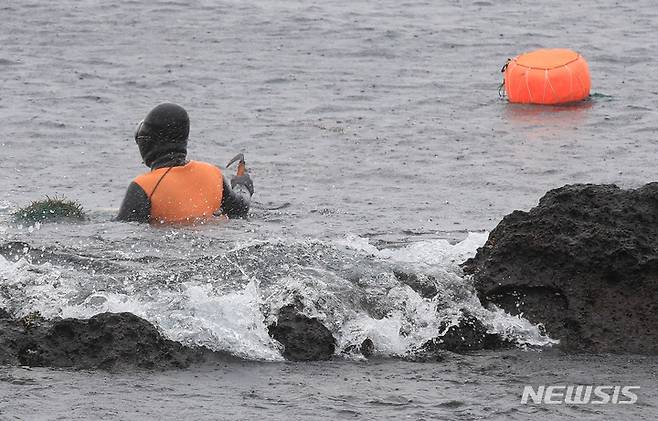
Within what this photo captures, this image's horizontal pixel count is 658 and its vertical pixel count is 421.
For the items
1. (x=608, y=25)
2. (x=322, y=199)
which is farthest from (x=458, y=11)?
(x=322, y=199)

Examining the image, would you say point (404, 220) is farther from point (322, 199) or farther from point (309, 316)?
point (309, 316)

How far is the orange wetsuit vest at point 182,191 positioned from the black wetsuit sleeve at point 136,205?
34mm

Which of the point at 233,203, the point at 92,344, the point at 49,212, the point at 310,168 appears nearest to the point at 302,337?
the point at 92,344

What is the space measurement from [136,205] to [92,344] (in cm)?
276

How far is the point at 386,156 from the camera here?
576 inches

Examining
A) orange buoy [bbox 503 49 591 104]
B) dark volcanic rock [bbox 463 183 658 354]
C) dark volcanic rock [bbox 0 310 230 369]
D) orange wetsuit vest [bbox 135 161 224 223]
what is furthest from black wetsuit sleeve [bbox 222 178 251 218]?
orange buoy [bbox 503 49 591 104]

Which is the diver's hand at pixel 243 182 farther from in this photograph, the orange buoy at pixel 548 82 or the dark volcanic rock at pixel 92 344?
the orange buoy at pixel 548 82

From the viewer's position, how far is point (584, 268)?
716 cm

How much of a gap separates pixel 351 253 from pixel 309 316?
118cm

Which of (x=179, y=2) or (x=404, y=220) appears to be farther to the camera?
(x=179, y=2)

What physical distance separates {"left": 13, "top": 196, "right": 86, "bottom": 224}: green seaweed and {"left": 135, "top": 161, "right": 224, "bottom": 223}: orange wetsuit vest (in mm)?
1220

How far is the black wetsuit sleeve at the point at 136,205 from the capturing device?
9.26 metres

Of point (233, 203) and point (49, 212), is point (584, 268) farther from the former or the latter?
A: point (49, 212)

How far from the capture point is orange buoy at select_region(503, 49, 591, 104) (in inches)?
698
